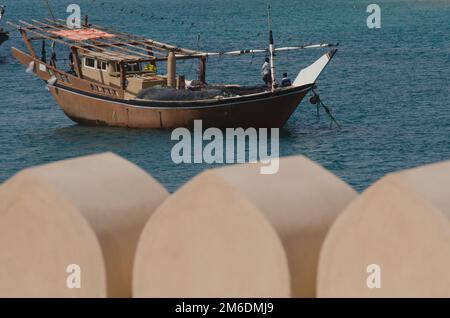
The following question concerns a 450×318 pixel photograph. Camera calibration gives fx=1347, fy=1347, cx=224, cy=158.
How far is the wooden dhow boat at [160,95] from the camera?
5644 cm

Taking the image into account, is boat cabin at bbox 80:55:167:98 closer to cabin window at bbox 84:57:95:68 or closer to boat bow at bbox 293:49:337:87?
cabin window at bbox 84:57:95:68

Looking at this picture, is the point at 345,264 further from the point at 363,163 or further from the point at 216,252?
the point at 363,163

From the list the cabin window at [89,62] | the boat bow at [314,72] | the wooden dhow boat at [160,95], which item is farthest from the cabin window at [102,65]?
the boat bow at [314,72]

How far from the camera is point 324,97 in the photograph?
71375 mm

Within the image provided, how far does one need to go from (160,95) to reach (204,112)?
2.02m

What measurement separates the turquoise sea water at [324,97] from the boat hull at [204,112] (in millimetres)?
593

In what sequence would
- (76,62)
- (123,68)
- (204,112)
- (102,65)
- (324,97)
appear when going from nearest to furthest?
(204,112), (123,68), (102,65), (76,62), (324,97)

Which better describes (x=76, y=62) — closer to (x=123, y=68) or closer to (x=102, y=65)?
(x=102, y=65)

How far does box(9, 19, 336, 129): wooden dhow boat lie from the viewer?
185 feet

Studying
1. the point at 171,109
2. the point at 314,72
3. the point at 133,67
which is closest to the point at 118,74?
the point at 133,67

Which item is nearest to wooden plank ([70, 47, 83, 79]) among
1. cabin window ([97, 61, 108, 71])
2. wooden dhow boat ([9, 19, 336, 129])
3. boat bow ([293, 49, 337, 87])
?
wooden dhow boat ([9, 19, 336, 129])

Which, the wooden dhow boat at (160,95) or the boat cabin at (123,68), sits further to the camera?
the boat cabin at (123,68)

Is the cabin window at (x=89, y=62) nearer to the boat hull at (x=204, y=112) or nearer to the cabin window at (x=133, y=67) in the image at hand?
the boat hull at (x=204, y=112)
